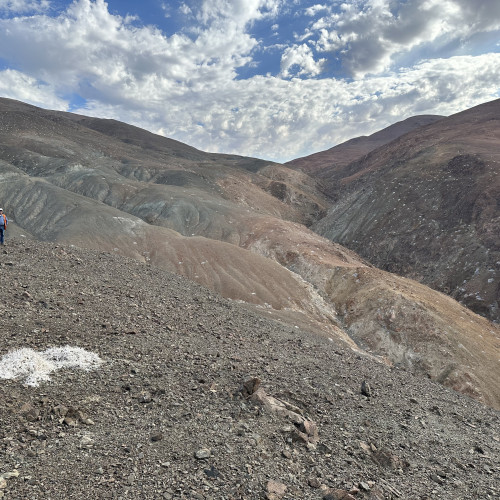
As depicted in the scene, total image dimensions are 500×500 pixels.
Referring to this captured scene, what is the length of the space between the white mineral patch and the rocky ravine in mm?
247

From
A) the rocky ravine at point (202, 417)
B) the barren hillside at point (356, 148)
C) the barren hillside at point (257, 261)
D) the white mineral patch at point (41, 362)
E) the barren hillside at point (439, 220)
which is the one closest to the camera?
the rocky ravine at point (202, 417)

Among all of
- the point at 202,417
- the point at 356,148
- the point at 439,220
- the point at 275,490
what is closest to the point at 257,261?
the point at 202,417

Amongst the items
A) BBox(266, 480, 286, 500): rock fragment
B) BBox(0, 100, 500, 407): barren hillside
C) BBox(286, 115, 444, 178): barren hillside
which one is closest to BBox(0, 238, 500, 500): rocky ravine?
BBox(266, 480, 286, 500): rock fragment

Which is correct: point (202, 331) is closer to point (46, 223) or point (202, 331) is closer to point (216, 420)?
point (216, 420)

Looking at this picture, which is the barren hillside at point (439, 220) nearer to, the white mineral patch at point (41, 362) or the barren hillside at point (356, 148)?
the white mineral patch at point (41, 362)

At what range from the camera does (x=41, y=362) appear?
26.2ft

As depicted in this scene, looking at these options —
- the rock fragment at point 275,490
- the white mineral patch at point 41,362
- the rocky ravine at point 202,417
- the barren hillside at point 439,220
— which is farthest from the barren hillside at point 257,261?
the rock fragment at point 275,490

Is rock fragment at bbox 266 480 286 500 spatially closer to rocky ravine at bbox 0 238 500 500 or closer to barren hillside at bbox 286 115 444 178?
rocky ravine at bbox 0 238 500 500

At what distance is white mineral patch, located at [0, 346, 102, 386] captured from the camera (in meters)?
7.49

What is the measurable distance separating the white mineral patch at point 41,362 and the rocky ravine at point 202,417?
0.81 ft

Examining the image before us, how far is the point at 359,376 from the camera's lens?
13.0m

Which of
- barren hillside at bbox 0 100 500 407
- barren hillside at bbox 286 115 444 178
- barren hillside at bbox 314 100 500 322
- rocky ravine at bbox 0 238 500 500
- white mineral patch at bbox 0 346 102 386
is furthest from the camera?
barren hillside at bbox 286 115 444 178

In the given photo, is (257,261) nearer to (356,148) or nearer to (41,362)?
(41,362)

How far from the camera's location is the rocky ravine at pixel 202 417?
5.75 metres
